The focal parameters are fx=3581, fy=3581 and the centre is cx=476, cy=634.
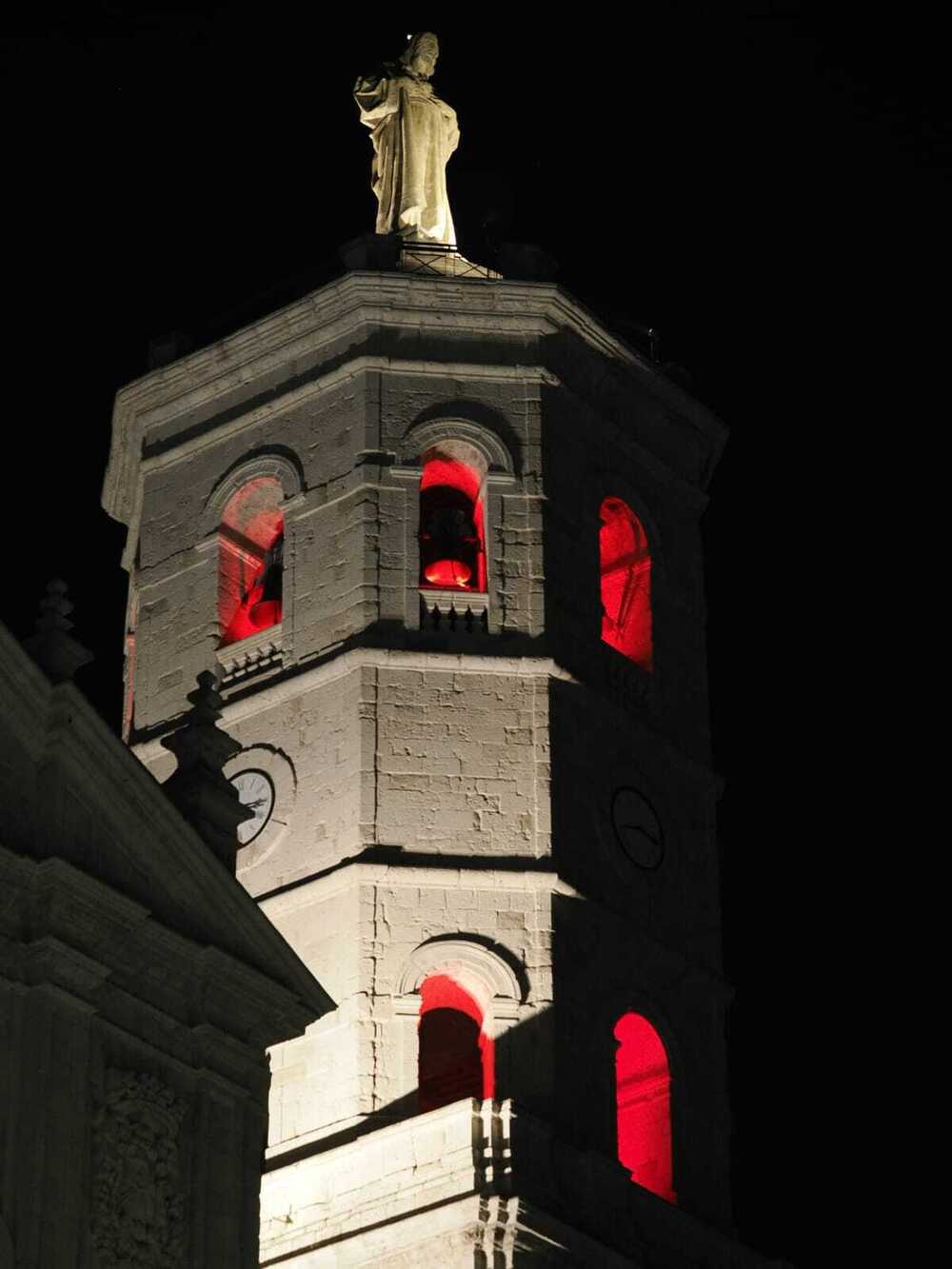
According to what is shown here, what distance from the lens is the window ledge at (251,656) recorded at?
125 ft

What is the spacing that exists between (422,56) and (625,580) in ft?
23.4

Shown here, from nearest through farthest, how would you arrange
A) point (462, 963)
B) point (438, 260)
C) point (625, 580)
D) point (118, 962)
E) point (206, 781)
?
point (118, 962)
point (206, 781)
point (462, 963)
point (625, 580)
point (438, 260)

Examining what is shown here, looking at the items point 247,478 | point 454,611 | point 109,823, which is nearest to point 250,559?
point 247,478

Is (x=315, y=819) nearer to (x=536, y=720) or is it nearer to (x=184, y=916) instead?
(x=536, y=720)

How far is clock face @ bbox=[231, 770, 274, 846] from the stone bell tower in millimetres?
66

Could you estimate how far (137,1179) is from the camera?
28.1 metres

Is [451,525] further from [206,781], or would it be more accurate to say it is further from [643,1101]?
[206,781]

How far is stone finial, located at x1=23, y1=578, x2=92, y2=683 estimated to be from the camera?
29.3 m

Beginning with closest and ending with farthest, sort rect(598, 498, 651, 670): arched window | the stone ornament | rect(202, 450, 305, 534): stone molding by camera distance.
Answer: the stone ornament < rect(202, 450, 305, 534): stone molding < rect(598, 498, 651, 670): arched window

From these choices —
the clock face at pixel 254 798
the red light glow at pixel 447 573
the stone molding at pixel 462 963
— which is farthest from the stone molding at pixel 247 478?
the stone molding at pixel 462 963

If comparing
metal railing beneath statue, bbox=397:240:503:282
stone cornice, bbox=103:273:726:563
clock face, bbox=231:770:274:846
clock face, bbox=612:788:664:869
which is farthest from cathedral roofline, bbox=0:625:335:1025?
metal railing beneath statue, bbox=397:240:503:282

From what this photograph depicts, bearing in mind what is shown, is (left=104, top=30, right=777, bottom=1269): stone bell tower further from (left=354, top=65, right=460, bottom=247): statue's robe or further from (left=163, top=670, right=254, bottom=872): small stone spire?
(left=163, top=670, right=254, bottom=872): small stone spire

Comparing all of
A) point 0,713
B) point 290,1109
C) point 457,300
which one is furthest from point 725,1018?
point 0,713

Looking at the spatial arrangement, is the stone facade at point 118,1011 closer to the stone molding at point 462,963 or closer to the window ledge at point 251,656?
the stone molding at point 462,963
